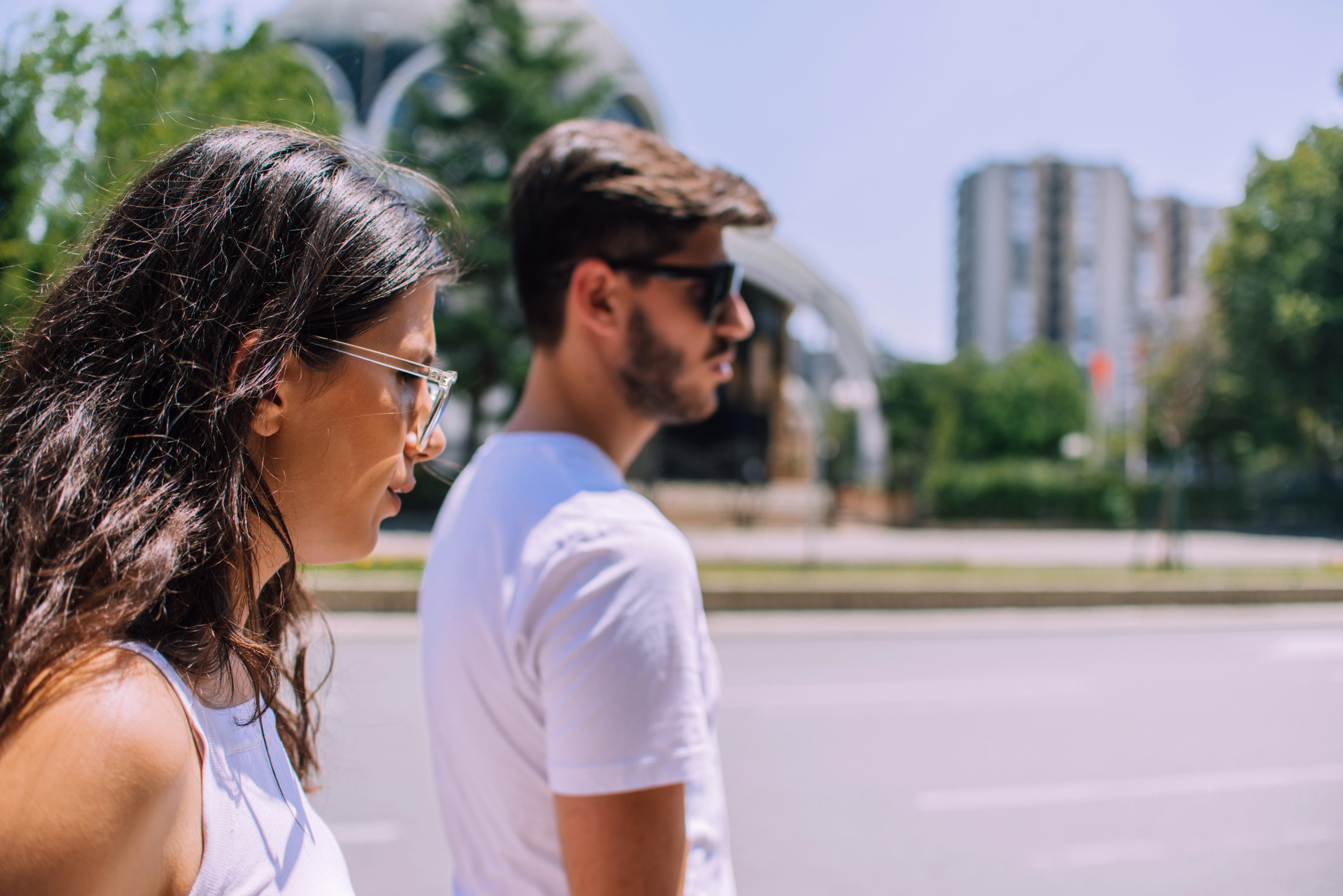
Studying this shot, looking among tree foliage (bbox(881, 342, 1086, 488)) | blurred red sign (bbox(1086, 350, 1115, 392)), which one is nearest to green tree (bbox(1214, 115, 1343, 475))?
blurred red sign (bbox(1086, 350, 1115, 392))

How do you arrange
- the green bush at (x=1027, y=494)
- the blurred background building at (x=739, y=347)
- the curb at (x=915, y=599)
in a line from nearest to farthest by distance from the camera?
the curb at (x=915, y=599) → the blurred background building at (x=739, y=347) → the green bush at (x=1027, y=494)

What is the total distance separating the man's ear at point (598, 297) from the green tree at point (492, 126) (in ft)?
62.8

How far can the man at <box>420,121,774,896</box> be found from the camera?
1.01 metres

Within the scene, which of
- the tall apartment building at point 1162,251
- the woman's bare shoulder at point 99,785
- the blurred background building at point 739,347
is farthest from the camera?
the tall apartment building at point 1162,251

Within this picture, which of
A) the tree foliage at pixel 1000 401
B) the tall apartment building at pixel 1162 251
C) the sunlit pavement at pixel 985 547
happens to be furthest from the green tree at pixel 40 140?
the tall apartment building at pixel 1162 251

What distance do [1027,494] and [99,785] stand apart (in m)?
30.3

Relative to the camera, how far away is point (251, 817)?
78 centimetres

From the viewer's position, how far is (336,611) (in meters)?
9.33

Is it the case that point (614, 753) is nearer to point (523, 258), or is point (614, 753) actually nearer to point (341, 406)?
point (341, 406)

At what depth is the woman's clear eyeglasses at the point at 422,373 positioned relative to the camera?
3.07 feet

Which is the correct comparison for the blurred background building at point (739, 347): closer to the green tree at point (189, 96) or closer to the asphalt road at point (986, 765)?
the asphalt road at point (986, 765)

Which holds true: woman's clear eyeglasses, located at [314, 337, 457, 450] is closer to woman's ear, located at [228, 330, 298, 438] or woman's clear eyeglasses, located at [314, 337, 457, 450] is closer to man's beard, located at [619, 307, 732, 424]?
woman's ear, located at [228, 330, 298, 438]

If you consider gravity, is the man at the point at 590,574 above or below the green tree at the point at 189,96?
below

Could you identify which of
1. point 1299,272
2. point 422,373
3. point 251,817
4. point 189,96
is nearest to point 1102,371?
point 1299,272
